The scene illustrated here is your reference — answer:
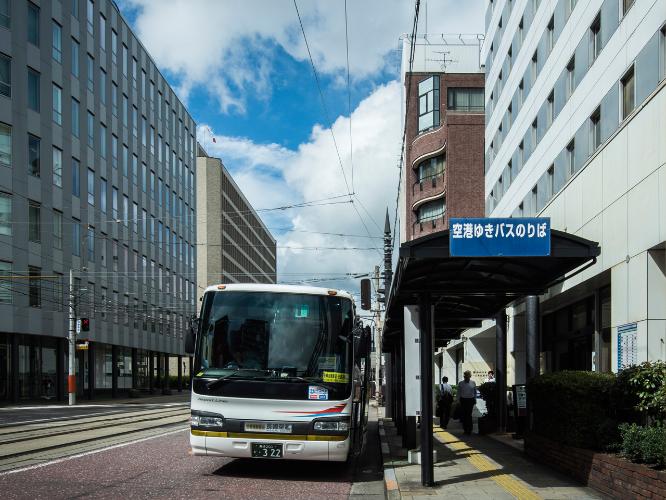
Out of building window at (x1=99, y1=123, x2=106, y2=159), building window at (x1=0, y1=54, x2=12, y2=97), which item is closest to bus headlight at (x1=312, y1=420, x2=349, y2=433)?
building window at (x1=0, y1=54, x2=12, y2=97)

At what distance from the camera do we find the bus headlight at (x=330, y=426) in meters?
11.4

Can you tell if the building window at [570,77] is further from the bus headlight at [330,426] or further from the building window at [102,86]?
the building window at [102,86]

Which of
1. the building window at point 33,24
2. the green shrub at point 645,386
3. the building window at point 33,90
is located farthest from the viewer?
the building window at point 33,24

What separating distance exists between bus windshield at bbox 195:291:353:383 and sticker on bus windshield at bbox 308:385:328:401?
0.52 ft

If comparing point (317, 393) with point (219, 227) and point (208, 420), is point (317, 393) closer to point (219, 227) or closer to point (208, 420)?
point (208, 420)

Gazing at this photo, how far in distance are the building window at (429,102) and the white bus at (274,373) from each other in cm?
4501

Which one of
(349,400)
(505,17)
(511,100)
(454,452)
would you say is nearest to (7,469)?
(349,400)

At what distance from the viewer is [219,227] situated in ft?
325

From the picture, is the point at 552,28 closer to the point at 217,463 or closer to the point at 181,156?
the point at 217,463

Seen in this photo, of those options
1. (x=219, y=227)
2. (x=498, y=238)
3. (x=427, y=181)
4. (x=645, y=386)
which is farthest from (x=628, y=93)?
(x=219, y=227)

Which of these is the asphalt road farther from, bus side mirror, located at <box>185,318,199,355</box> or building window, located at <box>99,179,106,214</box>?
building window, located at <box>99,179,106,214</box>

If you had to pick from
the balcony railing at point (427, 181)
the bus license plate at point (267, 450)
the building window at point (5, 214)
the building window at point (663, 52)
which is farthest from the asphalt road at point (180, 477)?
the balcony railing at point (427, 181)

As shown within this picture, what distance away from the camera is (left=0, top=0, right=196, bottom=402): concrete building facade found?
40.4 meters

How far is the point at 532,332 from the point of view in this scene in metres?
21.1
